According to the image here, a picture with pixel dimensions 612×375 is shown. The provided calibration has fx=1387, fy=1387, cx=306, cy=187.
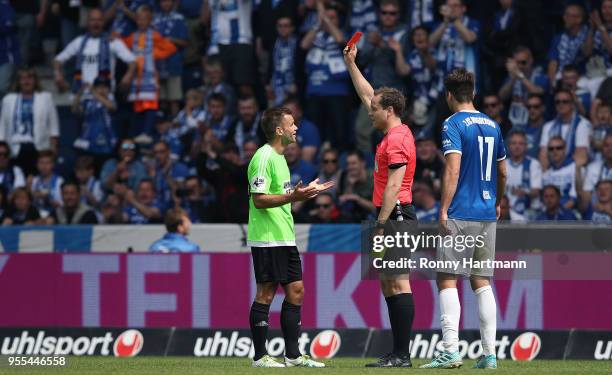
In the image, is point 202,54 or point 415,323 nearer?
point 415,323

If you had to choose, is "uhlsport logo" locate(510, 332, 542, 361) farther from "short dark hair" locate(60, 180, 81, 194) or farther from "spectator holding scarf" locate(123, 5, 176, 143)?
"spectator holding scarf" locate(123, 5, 176, 143)

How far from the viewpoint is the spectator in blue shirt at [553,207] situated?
16.2 m

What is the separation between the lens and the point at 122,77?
19.7 m

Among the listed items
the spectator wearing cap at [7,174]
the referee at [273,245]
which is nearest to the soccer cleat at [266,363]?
the referee at [273,245]

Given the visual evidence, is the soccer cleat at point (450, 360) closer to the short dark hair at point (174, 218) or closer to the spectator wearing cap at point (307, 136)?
the short dark hair at point (174, 218)

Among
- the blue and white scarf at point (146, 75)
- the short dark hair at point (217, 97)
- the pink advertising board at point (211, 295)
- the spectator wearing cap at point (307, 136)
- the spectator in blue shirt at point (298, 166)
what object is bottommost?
the pink advertising board at point (211, 295)

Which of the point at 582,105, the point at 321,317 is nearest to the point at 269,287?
the point at 321,317

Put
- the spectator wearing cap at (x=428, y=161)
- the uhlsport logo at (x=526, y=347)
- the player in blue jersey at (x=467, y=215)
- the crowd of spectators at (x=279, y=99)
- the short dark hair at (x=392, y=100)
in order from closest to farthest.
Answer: the player in blue jersey at (x=467, y=215)
the short dark hair at (x=392, y=100)
the uhlsport logo at (x=526, y=347)
the crowd of spectators at (x=279, y=99)
the spectator wearing cap at (x=428, y=161)

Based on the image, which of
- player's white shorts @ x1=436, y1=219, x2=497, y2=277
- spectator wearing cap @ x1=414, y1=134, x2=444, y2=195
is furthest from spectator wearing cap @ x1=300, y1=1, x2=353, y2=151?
player's white shorts @ x1=436, y1=219, x2=497, y2=277

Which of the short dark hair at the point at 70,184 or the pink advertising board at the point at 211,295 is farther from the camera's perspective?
the short dark hair at the point at 70,184

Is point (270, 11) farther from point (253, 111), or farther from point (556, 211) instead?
Answer: point (556, 211)

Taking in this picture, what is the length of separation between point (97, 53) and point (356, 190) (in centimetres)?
480

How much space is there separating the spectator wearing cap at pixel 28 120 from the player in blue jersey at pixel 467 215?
33.4ft

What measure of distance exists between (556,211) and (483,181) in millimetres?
6084
